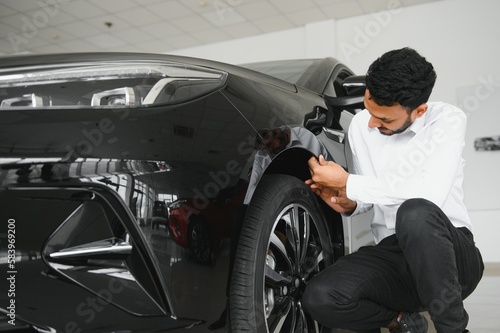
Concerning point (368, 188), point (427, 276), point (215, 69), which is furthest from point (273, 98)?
point (427, 276)

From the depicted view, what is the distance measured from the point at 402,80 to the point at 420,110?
13 cm

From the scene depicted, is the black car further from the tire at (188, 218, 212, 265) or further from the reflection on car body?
the reflection on car body

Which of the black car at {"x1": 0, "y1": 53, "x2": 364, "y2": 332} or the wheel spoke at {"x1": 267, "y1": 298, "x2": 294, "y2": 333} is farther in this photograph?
the wheel spoke at {"x1": 267, "y1": 298, "x2": 294, "y2": 333}

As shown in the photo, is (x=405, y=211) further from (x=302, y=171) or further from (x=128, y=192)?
(x=128, y=192)

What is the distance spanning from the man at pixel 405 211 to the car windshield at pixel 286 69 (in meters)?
0.46

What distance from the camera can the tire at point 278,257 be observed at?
1.03 meters

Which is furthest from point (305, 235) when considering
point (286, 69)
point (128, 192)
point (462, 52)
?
point (462, 52)

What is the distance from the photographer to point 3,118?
0.83 meters

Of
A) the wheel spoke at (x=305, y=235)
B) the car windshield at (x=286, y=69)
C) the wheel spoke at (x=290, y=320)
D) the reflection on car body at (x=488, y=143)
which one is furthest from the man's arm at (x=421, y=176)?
the reflection on car body at (x=488, y=143)

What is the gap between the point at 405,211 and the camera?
4.30 feet

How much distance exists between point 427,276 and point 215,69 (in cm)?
75

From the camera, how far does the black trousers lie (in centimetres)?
127

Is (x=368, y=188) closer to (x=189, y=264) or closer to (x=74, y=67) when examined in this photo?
(x=189, y=264)

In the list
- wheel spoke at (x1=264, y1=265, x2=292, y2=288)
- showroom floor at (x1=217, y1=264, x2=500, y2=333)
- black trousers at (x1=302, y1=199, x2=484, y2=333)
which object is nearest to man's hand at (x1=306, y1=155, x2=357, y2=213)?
black trousers at (x1=302, y1=199, x2=484, y2=333)
